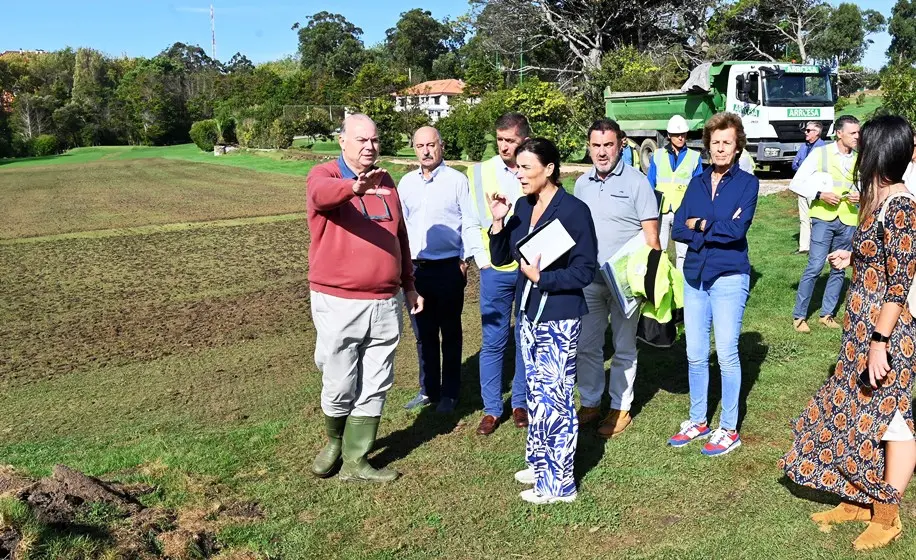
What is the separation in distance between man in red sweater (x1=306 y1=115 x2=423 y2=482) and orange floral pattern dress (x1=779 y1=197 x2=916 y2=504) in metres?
2.29

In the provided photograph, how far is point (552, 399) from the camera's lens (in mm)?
4094

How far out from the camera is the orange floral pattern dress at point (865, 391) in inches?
133

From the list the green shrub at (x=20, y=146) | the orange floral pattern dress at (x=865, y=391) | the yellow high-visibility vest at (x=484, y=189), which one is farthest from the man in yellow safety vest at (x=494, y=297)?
the green shrub at (x=20, y=146)

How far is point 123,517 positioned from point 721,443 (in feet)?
11.0

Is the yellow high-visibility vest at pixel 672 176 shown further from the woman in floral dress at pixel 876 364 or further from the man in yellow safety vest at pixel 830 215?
the woman in floral dress at pixel 876 364

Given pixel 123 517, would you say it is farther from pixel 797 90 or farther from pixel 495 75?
pixel 495 75

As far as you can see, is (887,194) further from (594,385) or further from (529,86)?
(529,86)

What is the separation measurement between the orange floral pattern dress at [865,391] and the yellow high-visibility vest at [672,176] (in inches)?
159

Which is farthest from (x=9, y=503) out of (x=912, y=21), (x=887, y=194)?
(x=912, y=21)

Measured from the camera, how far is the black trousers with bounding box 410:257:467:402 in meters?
5.51

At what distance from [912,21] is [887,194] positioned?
279 ft

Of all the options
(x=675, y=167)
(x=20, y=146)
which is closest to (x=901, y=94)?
A: (x=675, y=167)

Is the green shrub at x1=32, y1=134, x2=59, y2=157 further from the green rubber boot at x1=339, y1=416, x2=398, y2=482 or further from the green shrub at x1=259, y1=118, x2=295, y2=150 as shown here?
the green rubber boot at x1=339, y1=416, x2=398, y2=482

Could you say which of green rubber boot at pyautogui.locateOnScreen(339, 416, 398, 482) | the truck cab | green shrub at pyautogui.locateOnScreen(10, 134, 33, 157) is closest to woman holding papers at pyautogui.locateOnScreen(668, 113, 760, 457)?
green rubber boot at pyautogui.locateOnScreen(339, 416, 398, 482)
